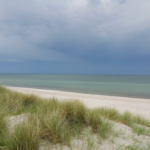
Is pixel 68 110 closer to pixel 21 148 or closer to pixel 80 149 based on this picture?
pixel 80 149

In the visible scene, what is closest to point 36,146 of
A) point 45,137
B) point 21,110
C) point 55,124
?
point 45,137

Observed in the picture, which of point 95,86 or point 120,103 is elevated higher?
point 95,86

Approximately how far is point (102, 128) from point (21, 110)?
2733 millimetres

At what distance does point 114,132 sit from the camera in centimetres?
301

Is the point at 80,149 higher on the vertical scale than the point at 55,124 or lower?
lower

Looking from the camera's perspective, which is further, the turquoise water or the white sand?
the turquoise water

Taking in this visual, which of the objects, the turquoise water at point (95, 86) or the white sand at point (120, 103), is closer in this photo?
the white sand at point (120, 103)

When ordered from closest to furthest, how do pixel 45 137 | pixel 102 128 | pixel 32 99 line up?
pixel 45 137 → pixel 102 128 → pixel 32 99

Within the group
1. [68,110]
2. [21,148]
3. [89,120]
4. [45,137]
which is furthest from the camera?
[68,110]

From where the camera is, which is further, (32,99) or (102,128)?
(32,99)

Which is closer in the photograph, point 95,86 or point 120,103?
point 120,103

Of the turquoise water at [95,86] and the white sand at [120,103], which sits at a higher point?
the turquoise water at [95,86]

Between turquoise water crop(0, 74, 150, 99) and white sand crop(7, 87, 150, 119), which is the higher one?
turquoise water crop(0, 74, 150, 99)

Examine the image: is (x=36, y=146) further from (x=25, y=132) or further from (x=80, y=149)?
(x=80, y=149)
